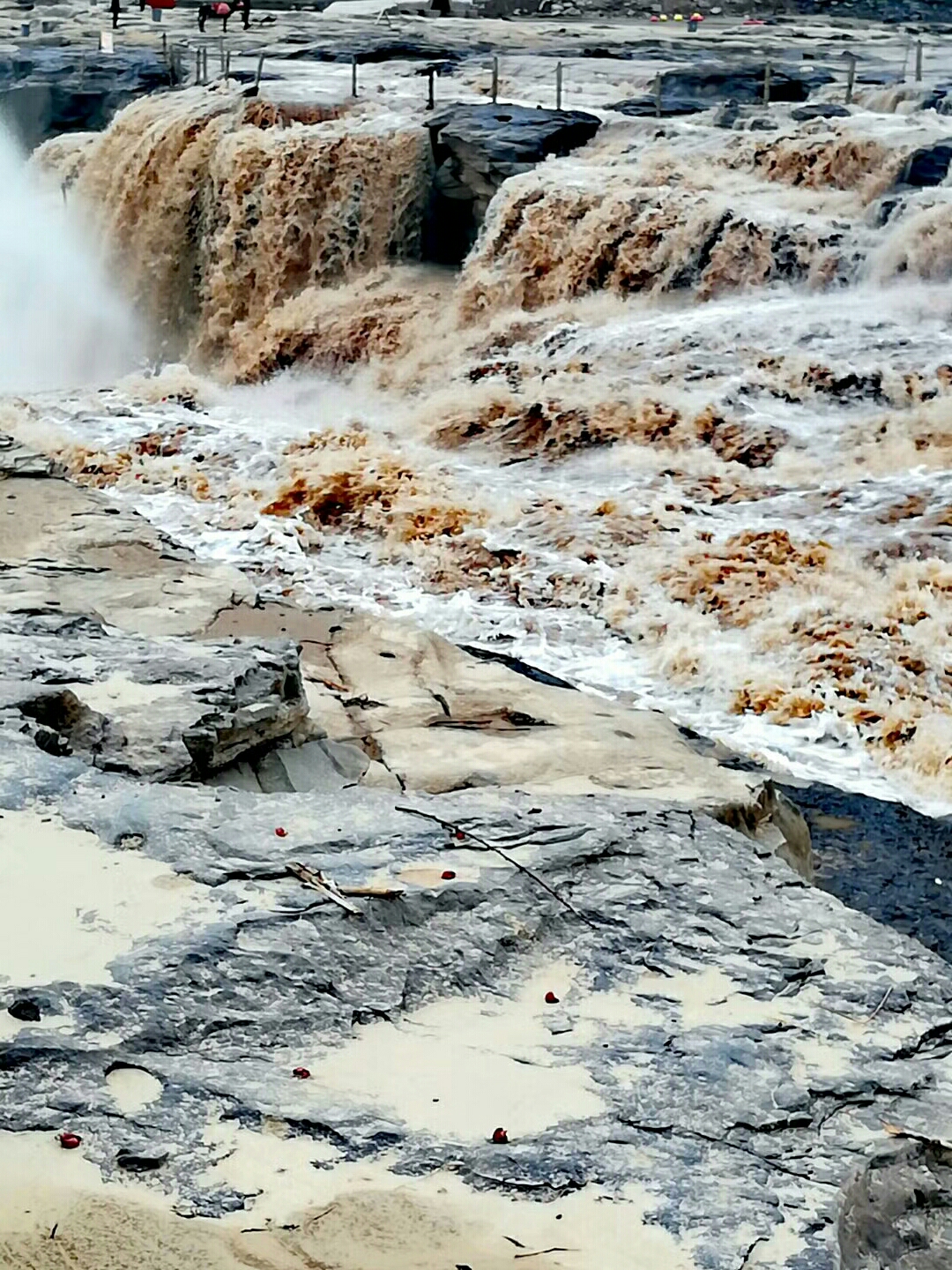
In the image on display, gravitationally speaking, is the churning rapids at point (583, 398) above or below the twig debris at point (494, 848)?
below

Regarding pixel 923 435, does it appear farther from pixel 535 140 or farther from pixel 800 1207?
pixel 800 1207

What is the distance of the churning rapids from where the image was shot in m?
8.27

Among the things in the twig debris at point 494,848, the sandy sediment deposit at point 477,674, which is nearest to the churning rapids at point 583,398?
the sandy sediment deposit at point 477,674

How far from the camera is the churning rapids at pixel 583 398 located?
27.1 feet

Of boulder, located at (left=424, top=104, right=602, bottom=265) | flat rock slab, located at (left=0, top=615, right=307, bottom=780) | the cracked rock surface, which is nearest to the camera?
the cracked rock surface

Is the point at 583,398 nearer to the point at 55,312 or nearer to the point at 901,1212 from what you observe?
the point at 55,312

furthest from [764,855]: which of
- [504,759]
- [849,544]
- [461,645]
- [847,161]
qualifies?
[847,161]

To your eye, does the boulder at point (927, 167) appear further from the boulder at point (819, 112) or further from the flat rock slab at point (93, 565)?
the flat rock slab at point (93, 565)

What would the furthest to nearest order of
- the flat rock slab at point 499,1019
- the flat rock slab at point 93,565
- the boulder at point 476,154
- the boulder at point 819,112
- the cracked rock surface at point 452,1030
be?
the boulder at point 819,112 → the boulder at point 476,154 → the flat rock slab at point 93,565 → the flat rock slab at point 499,1019 → the cracked rock surface at point 452,1030

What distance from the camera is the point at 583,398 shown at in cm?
1147

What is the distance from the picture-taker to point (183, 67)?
2159 centimetres

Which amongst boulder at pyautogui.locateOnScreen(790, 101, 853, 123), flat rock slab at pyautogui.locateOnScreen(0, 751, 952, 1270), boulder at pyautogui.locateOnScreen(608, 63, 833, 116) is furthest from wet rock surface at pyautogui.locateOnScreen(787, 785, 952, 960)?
boulder at pyautogui.locateOnScreen(608, 63, 833, 116)

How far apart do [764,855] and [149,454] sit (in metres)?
8.42

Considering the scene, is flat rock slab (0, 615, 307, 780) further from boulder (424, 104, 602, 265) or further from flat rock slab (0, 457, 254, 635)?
boulder (424, 104, 602, 265)
